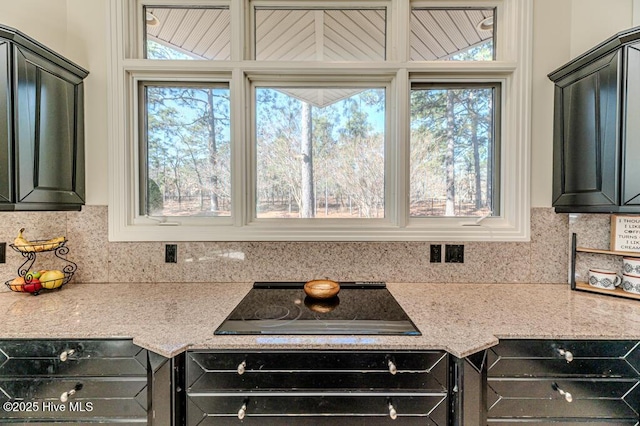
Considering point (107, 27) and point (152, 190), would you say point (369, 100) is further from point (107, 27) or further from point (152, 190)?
point (107, 27)

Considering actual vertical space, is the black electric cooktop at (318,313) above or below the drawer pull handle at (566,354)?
above

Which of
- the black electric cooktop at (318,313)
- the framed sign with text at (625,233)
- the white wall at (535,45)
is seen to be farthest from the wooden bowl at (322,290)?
the framed sign with text at (625,233)

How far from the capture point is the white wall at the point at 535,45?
1.71m

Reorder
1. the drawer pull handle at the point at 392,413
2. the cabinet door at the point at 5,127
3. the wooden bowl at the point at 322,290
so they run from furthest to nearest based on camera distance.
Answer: the wooden bowl at the point at 322,290 < the cabinet door at the point at 5,127 < the drawer pull handle at the point at 392,413

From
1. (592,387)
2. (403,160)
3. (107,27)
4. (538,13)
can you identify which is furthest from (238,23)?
(592,387)

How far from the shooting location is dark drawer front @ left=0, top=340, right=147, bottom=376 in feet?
3.58

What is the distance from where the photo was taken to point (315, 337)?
42.7 inches

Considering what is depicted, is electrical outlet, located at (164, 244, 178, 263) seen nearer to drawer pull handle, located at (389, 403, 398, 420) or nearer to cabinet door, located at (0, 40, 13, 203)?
cabinet door, located at (0, 40, 13, 203)

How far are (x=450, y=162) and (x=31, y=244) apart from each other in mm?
2412

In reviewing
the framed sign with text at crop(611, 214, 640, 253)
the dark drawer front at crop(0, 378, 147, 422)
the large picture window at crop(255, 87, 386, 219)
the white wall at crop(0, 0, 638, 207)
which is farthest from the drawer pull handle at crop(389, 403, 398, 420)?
the framed sign with text at crop(611, 214, 640, 253)

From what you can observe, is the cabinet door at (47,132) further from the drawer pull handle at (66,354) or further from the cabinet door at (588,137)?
the cabinet door at (588,137)

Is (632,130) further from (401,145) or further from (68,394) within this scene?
(68,394)

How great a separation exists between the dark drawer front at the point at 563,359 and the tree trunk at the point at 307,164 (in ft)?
3.92

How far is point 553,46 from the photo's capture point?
1734 mm
